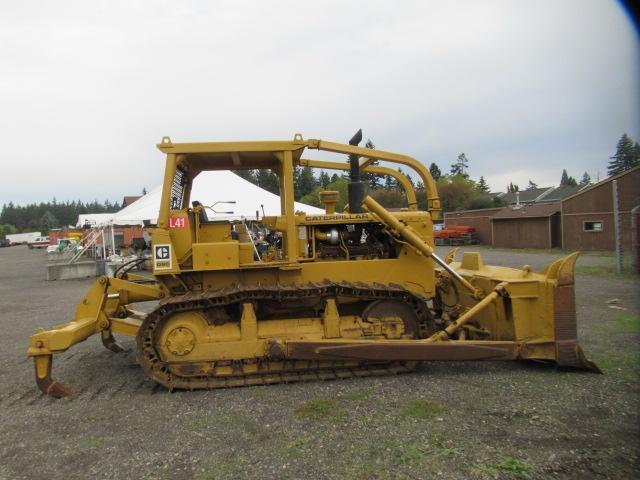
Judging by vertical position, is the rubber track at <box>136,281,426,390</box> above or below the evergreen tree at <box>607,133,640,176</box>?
below

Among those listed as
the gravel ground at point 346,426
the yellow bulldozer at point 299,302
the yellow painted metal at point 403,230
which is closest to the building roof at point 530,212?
the gravel ground at point 346,426

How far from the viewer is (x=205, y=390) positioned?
4.84 m

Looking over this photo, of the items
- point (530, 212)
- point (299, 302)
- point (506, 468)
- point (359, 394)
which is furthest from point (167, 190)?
point (530, 212)

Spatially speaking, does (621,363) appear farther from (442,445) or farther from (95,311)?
(95,311)

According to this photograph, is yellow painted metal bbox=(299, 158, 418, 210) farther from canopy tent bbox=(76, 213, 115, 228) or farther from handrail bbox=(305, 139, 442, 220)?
canopy tent bbox=(76, 213, 115, 228)

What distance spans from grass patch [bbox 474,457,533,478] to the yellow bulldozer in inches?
67.2

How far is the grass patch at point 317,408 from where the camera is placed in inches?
162

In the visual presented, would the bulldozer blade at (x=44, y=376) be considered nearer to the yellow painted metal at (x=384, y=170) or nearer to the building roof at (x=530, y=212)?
the yellow painted metal at (x=384, y=170)

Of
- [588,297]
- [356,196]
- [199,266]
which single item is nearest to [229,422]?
[199,266]

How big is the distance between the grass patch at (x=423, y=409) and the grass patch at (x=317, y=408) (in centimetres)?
66

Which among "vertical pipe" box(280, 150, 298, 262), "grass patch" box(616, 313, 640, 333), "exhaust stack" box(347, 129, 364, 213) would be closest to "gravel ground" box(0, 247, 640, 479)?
"grass patch" box(616, 313, 640, 333)

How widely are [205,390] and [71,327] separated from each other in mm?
1650

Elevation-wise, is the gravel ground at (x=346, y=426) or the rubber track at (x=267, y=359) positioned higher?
the rubber track at (x=267, y=359)

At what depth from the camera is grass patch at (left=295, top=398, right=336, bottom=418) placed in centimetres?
412
